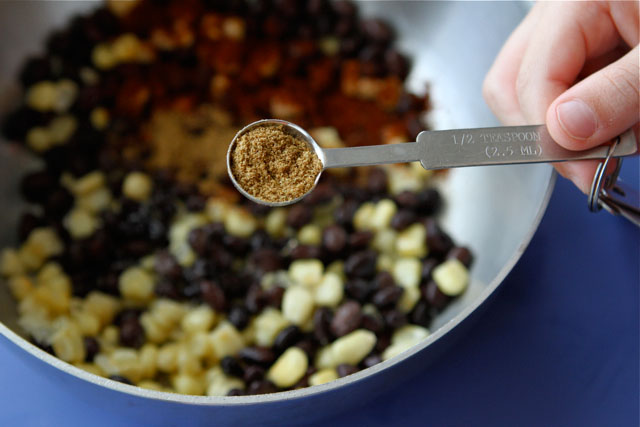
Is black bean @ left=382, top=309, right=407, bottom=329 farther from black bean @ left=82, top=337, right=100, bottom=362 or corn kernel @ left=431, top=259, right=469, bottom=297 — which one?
black bean @ left=82, top=337, right=100, bottom=362

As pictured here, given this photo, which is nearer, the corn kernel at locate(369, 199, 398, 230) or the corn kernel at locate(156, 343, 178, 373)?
the corn kernel at locate(156, 343, 178, 373)

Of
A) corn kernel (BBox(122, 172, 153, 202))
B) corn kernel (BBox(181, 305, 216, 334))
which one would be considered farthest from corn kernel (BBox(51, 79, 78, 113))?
corn kernel (BBox(181, 305, 216, 334))

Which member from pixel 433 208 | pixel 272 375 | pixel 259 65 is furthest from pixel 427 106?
pixel 272 375

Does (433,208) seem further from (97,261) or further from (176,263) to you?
(97,261)

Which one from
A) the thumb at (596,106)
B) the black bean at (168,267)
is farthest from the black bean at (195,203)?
the thumb at (596,106)

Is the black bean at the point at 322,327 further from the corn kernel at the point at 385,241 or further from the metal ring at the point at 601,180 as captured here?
the metal ring at the point at 601,180

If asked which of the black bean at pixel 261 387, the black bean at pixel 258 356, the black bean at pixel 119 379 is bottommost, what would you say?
the black bean at pixel 261 387
